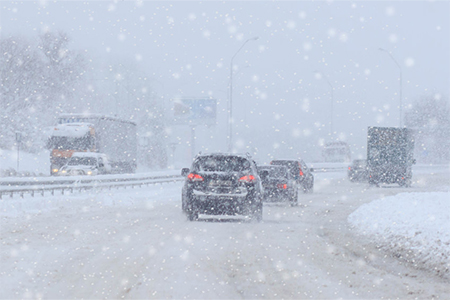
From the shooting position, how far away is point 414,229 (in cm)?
1266

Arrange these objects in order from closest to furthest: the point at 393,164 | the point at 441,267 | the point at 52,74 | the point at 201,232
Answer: the point at 441,267
the point at 201,232
the point at 393,164
the point at 52,74

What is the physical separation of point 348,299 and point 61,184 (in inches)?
763

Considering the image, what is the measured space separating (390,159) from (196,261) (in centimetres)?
3092

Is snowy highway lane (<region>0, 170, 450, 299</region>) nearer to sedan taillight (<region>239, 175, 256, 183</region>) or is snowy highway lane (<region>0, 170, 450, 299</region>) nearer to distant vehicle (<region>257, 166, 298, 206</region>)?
sedan taillight (<region>239, 175, 256, 183</region>)

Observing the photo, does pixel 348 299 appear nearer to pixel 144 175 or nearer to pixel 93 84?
pixel 144 175

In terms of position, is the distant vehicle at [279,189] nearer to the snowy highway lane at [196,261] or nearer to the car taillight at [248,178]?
the snowy highway lane at [196,261]

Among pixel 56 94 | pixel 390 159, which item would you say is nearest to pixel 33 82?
pixel 56 94

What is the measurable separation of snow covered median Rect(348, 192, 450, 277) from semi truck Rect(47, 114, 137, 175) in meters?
24.2

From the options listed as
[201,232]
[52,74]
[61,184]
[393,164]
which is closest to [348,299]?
[201,232]

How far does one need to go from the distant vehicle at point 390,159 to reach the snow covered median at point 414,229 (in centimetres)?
2111

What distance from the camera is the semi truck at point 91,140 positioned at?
40.7 m

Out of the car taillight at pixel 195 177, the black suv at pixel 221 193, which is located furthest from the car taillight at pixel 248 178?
the car taillight at pixel 195 177

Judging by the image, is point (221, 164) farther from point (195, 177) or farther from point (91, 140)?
point (91, 140)

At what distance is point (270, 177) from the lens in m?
23.3
